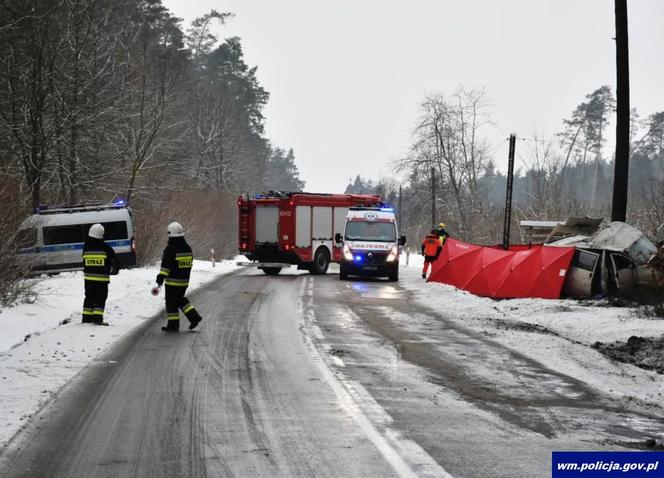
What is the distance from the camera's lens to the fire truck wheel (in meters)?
30.0

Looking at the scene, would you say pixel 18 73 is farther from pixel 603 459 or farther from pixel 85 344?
pixel 603 459

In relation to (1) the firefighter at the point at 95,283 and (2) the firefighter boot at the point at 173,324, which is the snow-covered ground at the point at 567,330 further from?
(1) the firefighter at the point at 95,283

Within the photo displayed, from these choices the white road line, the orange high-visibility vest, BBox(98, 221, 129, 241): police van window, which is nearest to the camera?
the white road line

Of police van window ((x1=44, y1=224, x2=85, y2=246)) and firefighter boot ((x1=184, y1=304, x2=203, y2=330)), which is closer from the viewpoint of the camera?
firefighter boot ((x1=184, y1=304, x2=203, y2=330))

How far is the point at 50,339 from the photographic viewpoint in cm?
1147

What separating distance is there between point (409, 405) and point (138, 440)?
2.70 m

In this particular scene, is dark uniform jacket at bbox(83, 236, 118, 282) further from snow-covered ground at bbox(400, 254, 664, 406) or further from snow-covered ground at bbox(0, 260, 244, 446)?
snow-covered ground at bbox(400, 254, 664, 406)

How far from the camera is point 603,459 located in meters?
5.54

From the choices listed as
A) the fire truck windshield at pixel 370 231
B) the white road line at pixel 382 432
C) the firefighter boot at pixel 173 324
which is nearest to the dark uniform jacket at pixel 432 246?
the fire truck windshield at pixel 370 231

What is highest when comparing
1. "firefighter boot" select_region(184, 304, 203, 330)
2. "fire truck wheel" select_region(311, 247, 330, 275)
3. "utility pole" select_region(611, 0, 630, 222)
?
"utility pole" select_region(611, 0, 630, 222)

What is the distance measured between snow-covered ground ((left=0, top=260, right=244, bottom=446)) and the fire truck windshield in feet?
27.4

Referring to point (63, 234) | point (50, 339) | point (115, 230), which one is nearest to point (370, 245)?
point (115, 230)

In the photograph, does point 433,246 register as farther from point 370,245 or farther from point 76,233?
point 76,233

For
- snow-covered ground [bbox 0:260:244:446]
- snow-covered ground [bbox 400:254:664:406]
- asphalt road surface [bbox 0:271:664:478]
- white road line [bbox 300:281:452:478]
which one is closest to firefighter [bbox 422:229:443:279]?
snow-covered ground [bbox 400:254:664:406]
